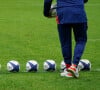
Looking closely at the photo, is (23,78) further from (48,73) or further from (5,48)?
(5,48)

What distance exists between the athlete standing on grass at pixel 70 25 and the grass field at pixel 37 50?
31cm

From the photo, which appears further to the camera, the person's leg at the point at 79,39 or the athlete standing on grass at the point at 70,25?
the person's leg at the point at 79,39

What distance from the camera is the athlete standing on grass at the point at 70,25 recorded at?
9.69 meters

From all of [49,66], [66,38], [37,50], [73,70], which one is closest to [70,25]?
[66,38]

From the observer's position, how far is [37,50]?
14.9m

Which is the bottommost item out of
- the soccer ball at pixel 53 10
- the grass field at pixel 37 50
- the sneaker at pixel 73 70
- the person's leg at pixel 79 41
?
the grass field at pixel 37 50

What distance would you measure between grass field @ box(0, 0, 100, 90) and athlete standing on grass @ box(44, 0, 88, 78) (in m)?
0.31

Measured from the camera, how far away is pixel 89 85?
9.20m

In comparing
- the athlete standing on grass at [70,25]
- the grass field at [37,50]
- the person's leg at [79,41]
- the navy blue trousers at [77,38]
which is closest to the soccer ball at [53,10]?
the athlete standing on grass at [70,25]

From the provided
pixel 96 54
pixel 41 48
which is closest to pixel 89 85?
pixel 96 54

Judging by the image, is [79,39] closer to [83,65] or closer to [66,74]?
[66,74]

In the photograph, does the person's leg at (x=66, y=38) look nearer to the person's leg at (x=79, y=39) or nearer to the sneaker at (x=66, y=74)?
the person's leg at (x=79, y=39)

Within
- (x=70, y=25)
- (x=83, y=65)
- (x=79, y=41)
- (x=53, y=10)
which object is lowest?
(x=83, y=65)

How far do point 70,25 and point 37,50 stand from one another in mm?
5136
